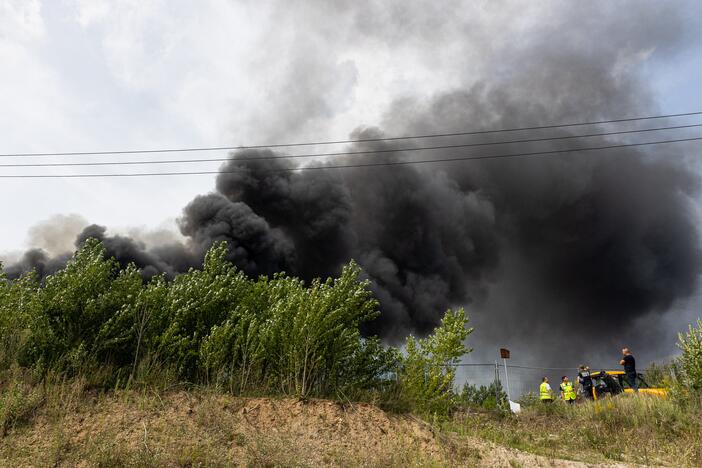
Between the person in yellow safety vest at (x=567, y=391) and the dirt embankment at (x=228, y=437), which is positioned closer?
the dirt embankment at (x=228, y=437)

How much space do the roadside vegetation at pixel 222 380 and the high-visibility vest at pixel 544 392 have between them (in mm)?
7421

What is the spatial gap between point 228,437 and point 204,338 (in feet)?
7.94

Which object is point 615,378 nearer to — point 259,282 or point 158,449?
point 259,282

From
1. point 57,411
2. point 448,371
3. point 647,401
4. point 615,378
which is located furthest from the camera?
point 615,378

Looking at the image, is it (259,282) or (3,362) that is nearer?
(3,362)

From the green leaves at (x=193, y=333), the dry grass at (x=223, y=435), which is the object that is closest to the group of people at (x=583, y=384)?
the dry grass at (x=223, y=435)

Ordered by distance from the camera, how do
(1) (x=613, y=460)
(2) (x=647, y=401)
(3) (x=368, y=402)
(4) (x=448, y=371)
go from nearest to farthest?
(1) (x=613, y=460) → (3) (x=368, y=402) → (4) (x=448, y=371) → (2) (x=647, y=401)

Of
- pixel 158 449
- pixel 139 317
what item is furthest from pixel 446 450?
pixel 139 317

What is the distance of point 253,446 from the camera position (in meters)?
7.02

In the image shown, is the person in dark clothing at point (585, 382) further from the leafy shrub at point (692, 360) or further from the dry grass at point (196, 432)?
the dry grass at point (196, 432)

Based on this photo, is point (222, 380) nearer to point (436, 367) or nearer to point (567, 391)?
point (436, 367)

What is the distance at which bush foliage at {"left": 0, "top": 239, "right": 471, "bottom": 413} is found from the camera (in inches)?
353

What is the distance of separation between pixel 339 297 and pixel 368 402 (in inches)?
85.3

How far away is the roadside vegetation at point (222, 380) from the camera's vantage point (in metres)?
7.15
